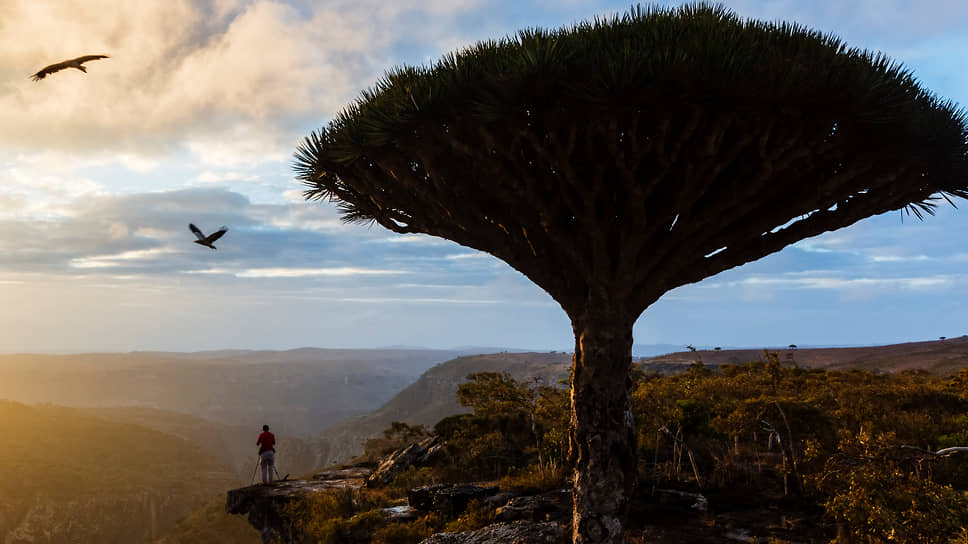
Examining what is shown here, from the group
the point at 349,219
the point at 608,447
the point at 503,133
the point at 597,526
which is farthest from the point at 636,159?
the point at 349,219

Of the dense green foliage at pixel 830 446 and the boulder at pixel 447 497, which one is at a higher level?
the dense green foliage at pixel 830 446

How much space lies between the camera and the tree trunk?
23.1 feet

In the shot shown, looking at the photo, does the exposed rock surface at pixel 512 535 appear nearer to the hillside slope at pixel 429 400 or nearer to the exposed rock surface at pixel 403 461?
the exposed rock surface at pixel 403 461

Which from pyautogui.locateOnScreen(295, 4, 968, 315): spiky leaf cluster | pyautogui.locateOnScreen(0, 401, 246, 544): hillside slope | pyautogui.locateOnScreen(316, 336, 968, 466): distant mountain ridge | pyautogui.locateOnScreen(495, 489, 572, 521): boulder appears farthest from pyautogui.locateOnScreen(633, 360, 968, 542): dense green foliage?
pyautogui.locateOnScreen(0, 401, 246, 544): hillside slope

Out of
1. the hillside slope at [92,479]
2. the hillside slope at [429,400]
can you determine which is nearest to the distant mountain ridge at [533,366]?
the hillside slope at [429,400]

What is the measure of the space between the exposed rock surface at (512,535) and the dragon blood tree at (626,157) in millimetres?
1079

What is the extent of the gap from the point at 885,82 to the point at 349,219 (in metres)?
8.25

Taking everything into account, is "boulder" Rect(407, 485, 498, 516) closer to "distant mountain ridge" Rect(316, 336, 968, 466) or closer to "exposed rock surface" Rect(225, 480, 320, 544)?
"exposed rock surface" Rect(225, 480, 320, 544)

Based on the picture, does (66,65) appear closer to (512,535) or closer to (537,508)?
(512,535)

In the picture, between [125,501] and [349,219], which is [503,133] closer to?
[349,219]

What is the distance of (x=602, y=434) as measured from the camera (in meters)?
7.15

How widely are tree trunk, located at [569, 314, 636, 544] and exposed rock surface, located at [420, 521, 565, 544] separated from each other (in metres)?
0.95

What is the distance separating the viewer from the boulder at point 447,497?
10.9 meters

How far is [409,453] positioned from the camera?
58.1ft
